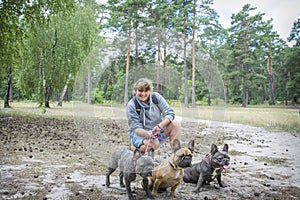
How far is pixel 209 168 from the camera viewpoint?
10.3ft

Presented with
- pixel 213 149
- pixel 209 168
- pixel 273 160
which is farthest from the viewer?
pixel 273 160

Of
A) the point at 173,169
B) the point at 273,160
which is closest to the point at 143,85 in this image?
the point at 173,169

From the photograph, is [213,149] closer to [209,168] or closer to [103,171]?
[209,168]

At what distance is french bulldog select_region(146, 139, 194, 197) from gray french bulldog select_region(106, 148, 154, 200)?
13 centimetres

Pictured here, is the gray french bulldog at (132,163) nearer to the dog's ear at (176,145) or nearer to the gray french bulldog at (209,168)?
the dog's ear at (176,145)

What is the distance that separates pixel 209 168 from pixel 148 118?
99cm

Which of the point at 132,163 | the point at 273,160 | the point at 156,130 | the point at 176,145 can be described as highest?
the point at 156,130

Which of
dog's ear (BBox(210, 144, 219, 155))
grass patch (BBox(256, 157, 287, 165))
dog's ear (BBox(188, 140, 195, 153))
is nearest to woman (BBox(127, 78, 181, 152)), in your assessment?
dog's ear (BBox(188, 140, 195, 153))

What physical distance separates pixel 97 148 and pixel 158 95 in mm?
1115

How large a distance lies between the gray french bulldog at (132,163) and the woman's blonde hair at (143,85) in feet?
2.05

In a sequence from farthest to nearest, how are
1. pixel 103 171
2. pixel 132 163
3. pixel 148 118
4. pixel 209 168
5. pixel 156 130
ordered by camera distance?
pixel 103 171 → pixel 209 168 → pixel 148 118 → pixel 156 130 → pixel 132 163

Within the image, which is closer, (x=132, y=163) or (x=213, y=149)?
(x=132, y=163)

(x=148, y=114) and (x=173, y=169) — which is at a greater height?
(x=148, y=114)

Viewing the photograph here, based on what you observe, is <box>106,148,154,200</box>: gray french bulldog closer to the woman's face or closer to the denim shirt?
the denim shirt
